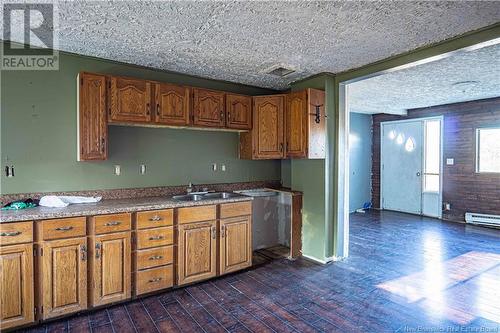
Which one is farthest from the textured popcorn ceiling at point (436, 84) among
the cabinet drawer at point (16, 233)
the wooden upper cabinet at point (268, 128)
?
the cabinet drawer at point (16, 233)

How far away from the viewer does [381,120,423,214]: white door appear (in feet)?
21.9

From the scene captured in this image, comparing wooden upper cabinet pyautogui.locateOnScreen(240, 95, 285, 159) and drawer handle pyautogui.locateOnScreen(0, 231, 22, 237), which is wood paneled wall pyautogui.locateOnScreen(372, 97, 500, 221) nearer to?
wooden upper cabinet pyautogui.locateOnScreen(240, 95, 285, 159)

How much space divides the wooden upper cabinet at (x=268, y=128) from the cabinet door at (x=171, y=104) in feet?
3.27

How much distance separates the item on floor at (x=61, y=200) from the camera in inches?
102

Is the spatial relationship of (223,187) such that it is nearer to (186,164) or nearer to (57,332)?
(186,164)

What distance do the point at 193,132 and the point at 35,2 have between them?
6.72 feet

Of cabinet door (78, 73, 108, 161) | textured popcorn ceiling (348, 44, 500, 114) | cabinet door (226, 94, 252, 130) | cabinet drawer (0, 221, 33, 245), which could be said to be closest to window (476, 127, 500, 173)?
textured popcorn ceiling (348, 44, 500, 114)

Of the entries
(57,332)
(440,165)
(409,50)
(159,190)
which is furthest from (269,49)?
(440,165)

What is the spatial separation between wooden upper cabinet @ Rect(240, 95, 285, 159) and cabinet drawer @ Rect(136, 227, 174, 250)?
1.58 meters

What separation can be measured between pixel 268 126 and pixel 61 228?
257 cm

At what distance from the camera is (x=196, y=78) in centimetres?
374

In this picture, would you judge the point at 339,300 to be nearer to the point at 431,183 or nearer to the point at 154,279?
the point at 154,279

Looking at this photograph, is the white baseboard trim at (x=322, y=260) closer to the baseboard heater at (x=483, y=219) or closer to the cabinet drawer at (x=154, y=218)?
the cabinet drawer at (x=154, y=218)

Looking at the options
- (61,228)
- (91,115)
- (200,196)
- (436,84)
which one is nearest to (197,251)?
(200,196)
